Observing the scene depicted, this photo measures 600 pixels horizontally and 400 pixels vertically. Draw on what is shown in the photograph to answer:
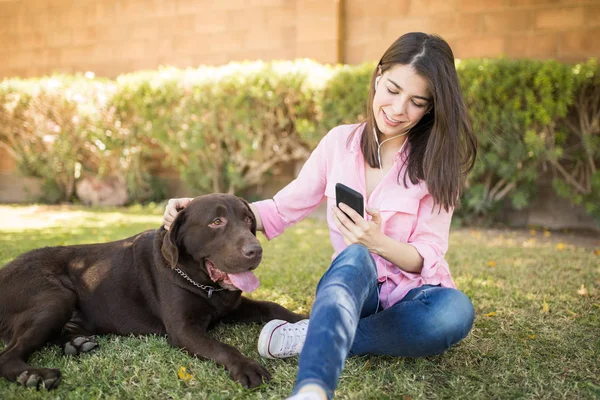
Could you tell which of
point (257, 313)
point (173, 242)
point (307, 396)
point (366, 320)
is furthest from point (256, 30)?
point (307, 396)

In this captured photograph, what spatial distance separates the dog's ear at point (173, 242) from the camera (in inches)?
113

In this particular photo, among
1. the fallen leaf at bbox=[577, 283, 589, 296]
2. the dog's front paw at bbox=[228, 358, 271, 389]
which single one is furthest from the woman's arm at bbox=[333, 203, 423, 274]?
the fallen leaf at bbox=[577, 283, 589, 296]

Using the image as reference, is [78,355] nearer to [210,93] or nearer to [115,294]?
[115,294]

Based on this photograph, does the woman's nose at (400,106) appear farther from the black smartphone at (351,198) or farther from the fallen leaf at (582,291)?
the fallen leaf at (582,291)

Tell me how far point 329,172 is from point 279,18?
736 cm

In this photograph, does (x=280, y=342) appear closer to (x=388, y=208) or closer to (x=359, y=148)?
(x=388, y=208)

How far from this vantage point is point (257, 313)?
10.8 ft

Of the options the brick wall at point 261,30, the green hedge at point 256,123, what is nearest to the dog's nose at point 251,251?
the green hedge at point 256,123

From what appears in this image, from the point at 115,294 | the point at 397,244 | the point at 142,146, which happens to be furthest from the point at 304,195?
the point at 142,146

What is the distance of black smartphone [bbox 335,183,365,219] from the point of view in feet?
8.18

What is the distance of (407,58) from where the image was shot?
108 inches

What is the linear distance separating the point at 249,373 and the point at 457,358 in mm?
1092

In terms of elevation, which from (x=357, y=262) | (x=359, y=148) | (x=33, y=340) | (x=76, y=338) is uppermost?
(x=359, y=148)

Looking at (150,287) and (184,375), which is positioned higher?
(150,287)
